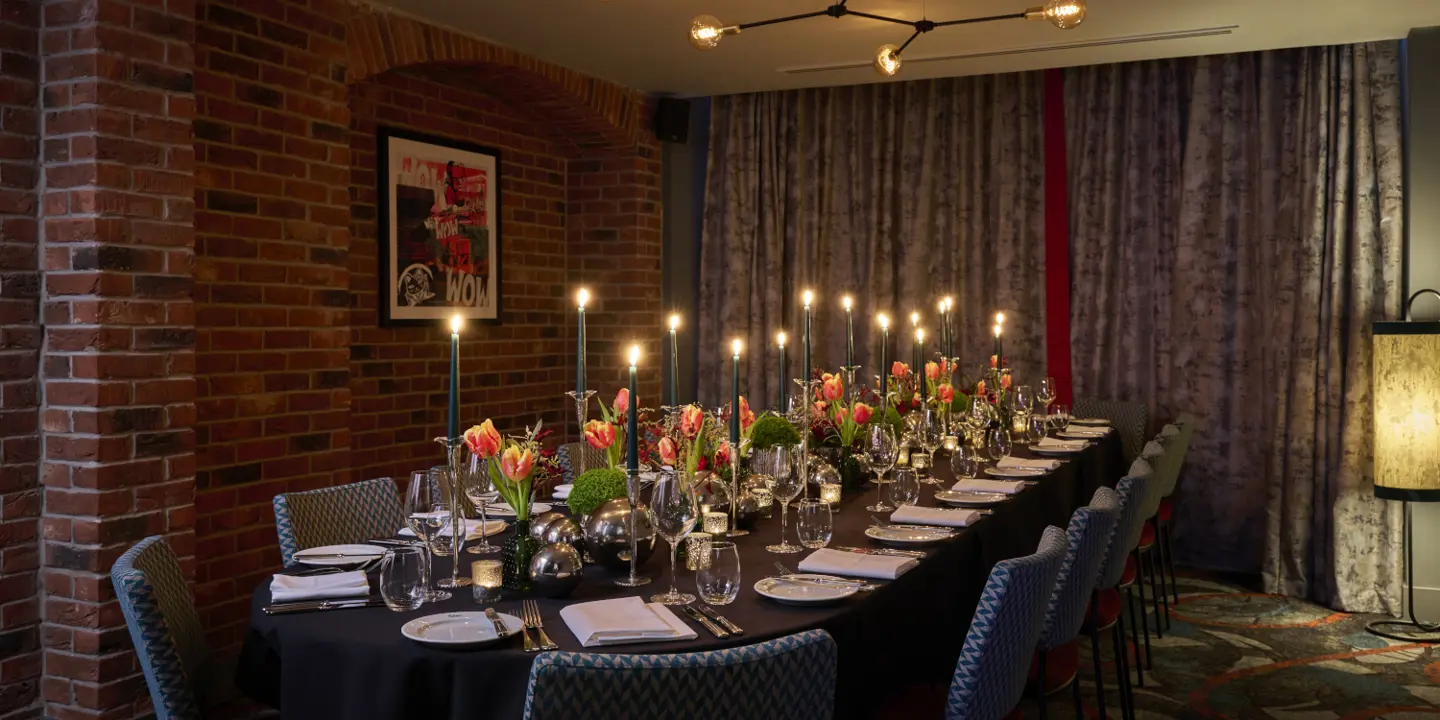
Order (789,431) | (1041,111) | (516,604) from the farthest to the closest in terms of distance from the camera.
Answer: (1041,111) < (789,431) < (516,604)

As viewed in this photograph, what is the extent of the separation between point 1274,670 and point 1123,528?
145 cm

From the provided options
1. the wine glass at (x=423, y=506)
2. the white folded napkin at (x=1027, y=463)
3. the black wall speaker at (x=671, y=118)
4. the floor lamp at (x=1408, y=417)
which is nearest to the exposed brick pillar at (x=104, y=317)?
the wine glass at (x=423, y=506)

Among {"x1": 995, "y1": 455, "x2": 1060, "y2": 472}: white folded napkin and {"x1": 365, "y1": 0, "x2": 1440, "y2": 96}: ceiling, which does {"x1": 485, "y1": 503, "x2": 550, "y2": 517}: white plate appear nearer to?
A: {"x1": 995, "y1": 455, "x2": 1060, "y2": 472}: white folded napkin

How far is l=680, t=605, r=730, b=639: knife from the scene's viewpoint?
2113mm

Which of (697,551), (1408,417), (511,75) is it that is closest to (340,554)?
(697,551)

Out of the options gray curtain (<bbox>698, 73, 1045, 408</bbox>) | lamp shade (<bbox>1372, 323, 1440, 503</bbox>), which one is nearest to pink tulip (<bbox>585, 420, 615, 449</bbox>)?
lamp shade (<bbox>1372, 323, 1440, 503</bbox>)

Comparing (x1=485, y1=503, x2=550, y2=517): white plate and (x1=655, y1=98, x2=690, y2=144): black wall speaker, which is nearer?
(x1=485, y1=503, x2=550, y2=517): white plate

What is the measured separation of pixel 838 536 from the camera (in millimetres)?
3053

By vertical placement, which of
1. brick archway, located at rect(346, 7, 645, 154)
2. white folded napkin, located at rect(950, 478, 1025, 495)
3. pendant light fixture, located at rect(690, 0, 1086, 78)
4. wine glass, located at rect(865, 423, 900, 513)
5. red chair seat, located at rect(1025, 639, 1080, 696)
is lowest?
red chair seat, located at rect(1025, 639, 1080, 696)

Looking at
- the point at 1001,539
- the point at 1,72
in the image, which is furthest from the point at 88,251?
the point at 1001,539

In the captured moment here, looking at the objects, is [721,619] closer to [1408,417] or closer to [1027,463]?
[1027,463]

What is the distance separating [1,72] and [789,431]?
252cm

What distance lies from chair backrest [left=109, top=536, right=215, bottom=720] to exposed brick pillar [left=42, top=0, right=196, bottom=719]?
3.14 ft

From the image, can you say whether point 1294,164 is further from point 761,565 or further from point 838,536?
point 761,565
